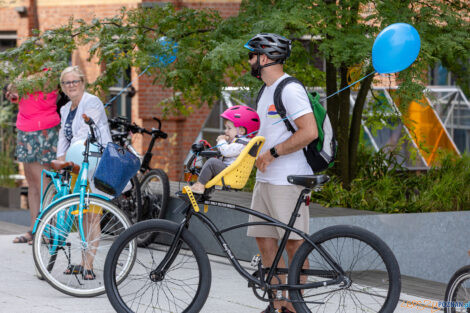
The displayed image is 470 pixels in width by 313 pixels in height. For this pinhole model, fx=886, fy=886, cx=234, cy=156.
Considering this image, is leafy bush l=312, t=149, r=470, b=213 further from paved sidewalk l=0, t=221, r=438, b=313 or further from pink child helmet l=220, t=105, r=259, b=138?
pink child helmet l=220, t=105, r=259, b=138

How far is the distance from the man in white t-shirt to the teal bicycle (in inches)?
57.9

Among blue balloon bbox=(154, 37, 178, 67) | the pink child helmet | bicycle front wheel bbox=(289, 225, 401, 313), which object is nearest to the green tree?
blue balloon bbox=(154, 37, 178, 67)

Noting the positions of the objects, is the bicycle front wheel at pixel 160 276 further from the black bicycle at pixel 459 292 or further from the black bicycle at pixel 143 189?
the black bicycle at pixel 143 189

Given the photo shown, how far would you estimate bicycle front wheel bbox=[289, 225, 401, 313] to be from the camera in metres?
5.11

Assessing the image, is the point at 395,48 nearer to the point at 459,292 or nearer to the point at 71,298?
the point at 459,292

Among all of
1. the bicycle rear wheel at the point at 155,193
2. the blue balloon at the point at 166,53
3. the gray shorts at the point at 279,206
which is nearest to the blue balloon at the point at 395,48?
the gray shorts at the point at 279,206

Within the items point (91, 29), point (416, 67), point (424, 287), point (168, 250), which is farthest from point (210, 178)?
point (91, 29)

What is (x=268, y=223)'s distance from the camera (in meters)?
5.28

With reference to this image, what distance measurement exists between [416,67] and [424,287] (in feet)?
6.74

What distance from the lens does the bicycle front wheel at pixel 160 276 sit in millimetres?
5281

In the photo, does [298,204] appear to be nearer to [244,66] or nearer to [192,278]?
[192,278]

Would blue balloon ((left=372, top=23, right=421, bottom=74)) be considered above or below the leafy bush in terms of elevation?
above

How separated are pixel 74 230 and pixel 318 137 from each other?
257 cm

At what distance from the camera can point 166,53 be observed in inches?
355
